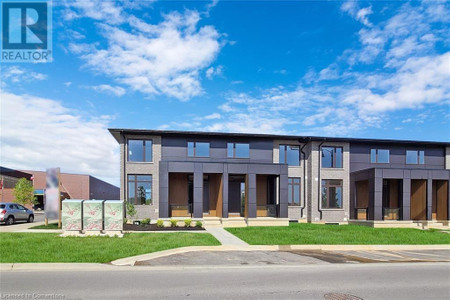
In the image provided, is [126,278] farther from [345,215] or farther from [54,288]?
[345,215]

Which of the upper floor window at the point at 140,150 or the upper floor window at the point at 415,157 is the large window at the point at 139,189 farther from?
the upper floor window at the point at 415,157

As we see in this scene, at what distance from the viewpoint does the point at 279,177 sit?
22609 millimetres

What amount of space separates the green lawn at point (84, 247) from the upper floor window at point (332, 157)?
13.7 m

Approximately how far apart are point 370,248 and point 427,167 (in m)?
15.9

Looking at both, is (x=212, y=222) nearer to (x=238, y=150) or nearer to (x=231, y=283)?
(x=238, y=150)

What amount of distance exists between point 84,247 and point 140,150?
1155cm

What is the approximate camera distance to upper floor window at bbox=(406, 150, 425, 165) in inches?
1006

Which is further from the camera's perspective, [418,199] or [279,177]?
[418,199]

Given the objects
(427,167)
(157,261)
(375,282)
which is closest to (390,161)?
(427,167)

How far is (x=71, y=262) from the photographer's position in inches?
373

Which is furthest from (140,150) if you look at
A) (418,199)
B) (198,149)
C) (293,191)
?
(418,199)

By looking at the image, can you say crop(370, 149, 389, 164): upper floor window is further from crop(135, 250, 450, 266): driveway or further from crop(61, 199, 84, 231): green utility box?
crop(61, 199, 84, 231): green utility box

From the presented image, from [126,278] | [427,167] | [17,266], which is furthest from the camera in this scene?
[427,167]

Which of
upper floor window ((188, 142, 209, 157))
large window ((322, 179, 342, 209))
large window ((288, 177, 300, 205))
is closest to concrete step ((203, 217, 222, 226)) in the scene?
upper floor window ((188, 142, 209, 157))
